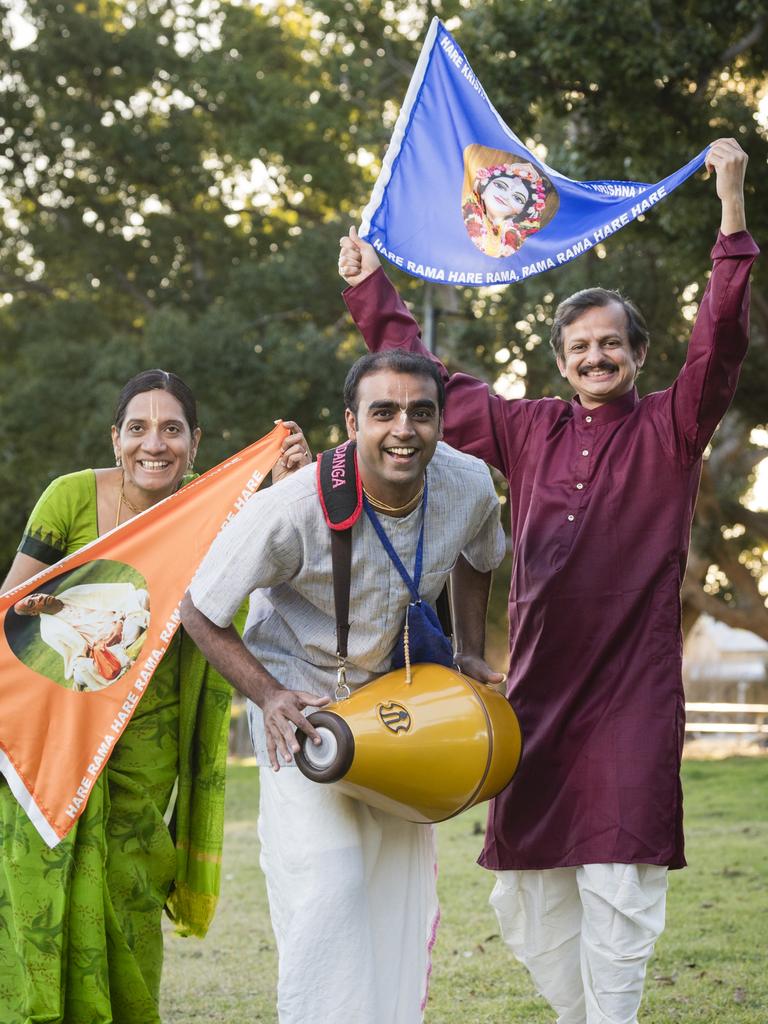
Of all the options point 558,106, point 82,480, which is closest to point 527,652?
point 82,480

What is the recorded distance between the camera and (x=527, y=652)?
425 cm

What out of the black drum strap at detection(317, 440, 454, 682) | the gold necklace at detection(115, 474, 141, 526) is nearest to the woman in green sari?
the gold necklace at detection(115, 474, 141, 526)

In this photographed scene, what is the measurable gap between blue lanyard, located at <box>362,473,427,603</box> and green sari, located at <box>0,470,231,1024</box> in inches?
48.1

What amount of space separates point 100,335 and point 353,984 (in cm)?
2037

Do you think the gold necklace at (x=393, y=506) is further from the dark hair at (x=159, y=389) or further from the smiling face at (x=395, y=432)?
the dark hair at (x=159, y=389)

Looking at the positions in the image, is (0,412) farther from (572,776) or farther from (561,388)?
(572,776)

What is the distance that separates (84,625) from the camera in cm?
456

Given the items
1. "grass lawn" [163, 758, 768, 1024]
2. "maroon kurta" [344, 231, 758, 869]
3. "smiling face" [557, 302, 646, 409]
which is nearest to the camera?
"maroon kurta" [344, 231, 758, 869]

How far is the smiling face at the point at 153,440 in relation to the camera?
4.57 metres

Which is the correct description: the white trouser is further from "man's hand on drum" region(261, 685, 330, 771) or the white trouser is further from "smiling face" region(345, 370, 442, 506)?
"smiling face" region(345, 370, 442, 506)

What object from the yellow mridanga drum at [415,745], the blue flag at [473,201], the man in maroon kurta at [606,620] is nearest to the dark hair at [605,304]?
the man in maroon kurta at [606,620]

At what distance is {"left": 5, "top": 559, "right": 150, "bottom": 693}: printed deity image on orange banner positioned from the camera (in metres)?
4.50

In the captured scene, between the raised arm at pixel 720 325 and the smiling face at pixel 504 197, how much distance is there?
2.74 feet

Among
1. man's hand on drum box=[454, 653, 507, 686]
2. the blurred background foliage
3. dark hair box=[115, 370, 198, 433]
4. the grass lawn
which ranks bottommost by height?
the grass lawn
